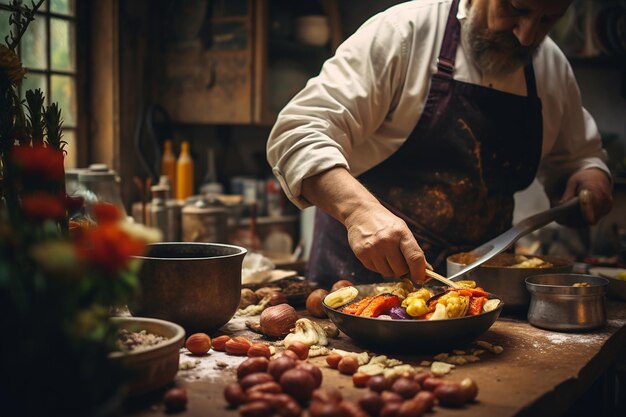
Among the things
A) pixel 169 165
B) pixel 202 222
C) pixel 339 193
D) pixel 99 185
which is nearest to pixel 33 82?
pixel 169 165

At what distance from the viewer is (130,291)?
0.96 meters

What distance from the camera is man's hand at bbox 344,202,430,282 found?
168 centimetres

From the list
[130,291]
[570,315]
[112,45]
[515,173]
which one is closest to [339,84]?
[515,173]

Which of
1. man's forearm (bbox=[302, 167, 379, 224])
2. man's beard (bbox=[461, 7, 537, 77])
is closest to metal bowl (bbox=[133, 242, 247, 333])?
man's forearm (bbox=[302, 167, 379, 224])

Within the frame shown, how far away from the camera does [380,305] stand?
5.18ft

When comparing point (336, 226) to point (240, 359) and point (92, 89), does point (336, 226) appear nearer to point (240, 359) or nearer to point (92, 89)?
point (240, 359)

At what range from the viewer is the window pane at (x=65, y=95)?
402cm

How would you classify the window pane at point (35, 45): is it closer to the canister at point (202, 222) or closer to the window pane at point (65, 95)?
the window pane at point (65, 95)

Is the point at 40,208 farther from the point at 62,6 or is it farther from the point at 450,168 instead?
the point at 62,6

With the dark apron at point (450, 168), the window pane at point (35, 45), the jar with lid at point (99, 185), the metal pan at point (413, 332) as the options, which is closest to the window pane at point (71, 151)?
the window pane at point (35, 45)

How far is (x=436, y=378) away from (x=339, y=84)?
1092mm

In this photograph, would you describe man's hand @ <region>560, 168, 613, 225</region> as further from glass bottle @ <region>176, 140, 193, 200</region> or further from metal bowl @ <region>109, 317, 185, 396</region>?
glass bottle @ <region>176, 140, 193, 200</region>

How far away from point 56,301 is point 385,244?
0.95 metres

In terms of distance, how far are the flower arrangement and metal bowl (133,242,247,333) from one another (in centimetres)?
57
